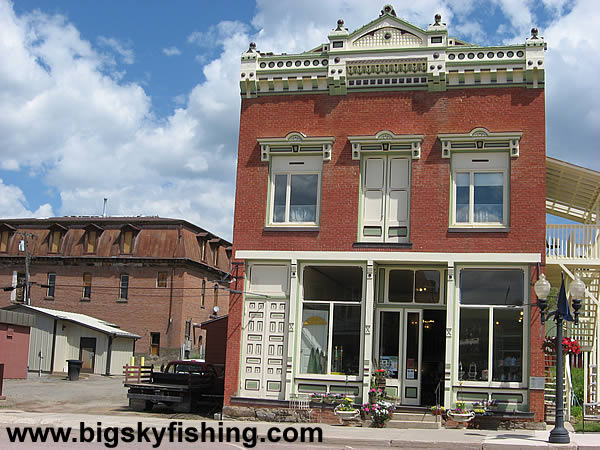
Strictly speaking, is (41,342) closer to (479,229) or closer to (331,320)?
(331,320)

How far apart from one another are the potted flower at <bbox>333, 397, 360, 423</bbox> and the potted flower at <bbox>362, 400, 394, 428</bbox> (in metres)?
0.31

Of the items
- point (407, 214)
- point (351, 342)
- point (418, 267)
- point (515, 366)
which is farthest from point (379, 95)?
point (515, 366)

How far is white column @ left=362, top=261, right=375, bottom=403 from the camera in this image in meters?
18.8

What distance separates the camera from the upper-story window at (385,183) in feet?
64.0

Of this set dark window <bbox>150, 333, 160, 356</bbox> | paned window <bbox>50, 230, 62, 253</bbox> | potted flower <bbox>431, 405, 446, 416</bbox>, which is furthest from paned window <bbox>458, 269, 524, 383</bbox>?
paned window <bbox>50, 230, 62, 253</bbox>

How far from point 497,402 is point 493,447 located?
3218 mm

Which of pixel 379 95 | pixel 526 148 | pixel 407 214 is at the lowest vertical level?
pixel 407 214

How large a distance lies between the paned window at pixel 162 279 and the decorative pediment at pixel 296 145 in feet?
108

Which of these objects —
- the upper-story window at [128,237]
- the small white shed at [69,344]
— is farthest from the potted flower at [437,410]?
the upper-story window at [128,237]

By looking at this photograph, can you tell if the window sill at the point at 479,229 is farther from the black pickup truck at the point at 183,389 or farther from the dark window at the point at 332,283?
the black pickup truck at the point at 183,389

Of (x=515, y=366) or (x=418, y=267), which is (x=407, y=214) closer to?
(x=418, y=267)

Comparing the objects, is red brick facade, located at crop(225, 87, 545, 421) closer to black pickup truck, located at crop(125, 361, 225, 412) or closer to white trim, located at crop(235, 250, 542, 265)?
white trim, located at crop(235, 250, 542, 265)

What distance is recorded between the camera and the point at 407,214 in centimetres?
1953

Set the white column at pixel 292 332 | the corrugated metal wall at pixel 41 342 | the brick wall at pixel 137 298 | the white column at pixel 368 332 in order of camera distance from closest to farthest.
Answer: the white column at pixel 368 332 < the white column at pixel 292 332 < the corrugated metal wall at pixel 41 342 < the brick wall at pixel 137 298
